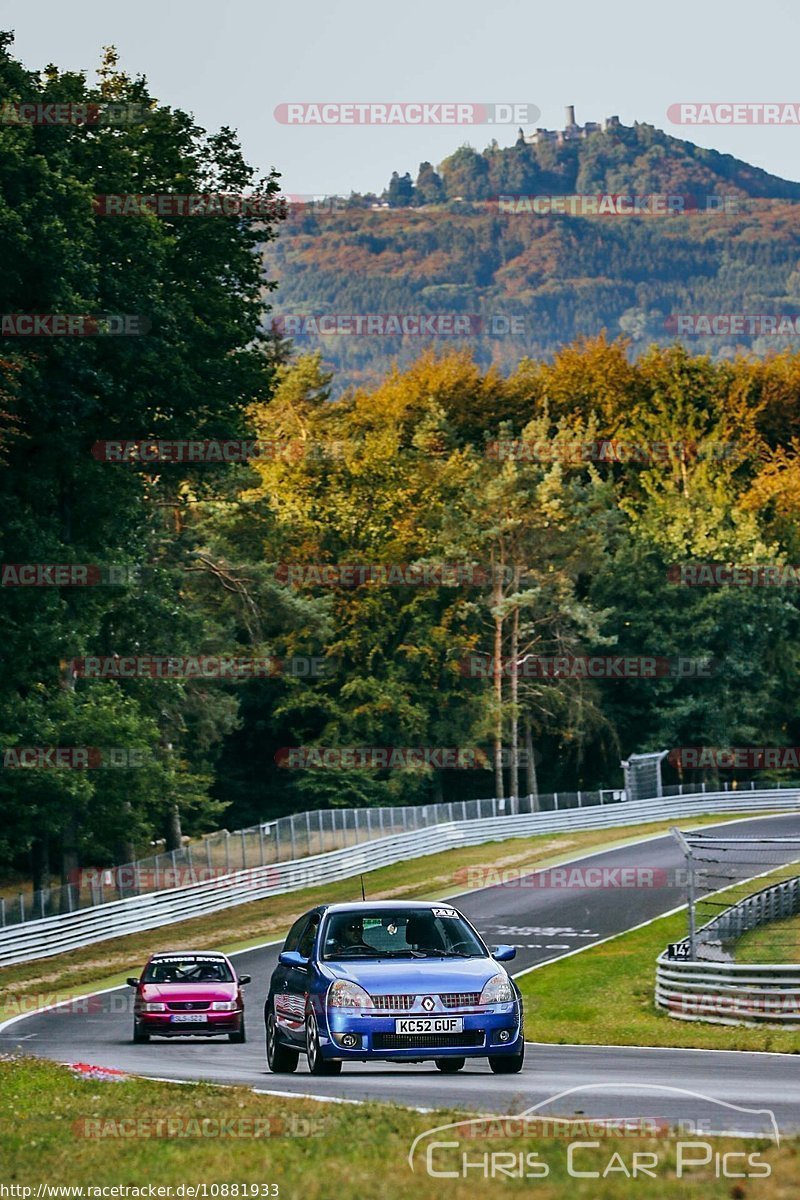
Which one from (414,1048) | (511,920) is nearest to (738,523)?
(511,920)

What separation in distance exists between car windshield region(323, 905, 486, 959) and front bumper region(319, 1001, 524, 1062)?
856mm

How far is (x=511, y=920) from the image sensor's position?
4528cm

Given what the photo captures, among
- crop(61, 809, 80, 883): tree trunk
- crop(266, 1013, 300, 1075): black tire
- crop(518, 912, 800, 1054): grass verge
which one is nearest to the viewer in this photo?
crop(266, 1013, 300, 1075): black tire

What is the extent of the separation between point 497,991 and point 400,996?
0.85 metres

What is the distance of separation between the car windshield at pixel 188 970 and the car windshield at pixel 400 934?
851 cm

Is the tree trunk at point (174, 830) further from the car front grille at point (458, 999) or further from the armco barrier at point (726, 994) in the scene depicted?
the car front grille at point (458, 999)

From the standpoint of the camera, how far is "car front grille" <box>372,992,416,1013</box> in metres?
15.2

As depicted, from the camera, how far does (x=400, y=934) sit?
55.3ft
